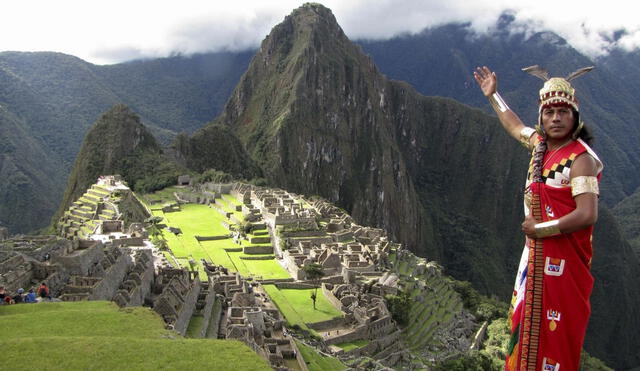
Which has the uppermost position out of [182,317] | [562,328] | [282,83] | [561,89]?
[282,83]

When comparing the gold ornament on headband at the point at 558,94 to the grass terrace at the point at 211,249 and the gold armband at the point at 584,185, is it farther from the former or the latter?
the grass terrace at the point at 211,249

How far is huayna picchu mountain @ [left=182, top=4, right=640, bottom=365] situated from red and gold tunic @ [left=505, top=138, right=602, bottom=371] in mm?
97921

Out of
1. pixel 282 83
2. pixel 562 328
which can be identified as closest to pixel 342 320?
pixel 562 328

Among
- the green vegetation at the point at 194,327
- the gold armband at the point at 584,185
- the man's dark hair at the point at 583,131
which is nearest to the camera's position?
the gold armband at the point at 584,185

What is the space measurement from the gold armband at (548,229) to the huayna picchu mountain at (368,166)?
98.0 meters

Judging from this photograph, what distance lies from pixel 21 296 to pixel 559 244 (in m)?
A: 15.0

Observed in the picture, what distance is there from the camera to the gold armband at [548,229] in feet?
17.3

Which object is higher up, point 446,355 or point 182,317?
point 182,317

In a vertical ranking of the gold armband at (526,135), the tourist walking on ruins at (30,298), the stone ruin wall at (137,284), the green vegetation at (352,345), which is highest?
the gold armband at (526,135)

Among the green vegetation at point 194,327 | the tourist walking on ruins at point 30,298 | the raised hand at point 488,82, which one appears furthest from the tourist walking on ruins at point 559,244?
the green vegetation at point 194,327

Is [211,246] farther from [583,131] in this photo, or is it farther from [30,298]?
[583,131]

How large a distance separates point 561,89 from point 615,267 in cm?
13777

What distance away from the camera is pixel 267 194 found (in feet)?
194

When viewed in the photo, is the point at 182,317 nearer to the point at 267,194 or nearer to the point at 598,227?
the point at 267,194
